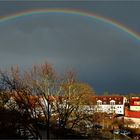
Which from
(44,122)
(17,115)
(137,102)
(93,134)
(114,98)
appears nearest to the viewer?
(17,115)

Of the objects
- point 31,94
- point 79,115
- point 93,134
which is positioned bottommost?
point 93,134

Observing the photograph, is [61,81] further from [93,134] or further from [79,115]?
[93,134]

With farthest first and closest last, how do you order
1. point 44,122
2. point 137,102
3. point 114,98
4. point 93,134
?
point 114,98, point 137,102, point 93,134, point 44,122

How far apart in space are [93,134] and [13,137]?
19.4 feet

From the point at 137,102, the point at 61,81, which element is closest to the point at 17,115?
the point at 61,81

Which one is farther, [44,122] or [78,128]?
[78,128]

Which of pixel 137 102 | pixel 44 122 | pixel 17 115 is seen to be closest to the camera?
pixel 17 115

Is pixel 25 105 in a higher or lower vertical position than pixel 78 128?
higher

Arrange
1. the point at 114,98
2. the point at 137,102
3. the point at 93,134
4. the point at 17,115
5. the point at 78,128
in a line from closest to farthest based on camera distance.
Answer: the point at 17,115 → the point at 78,128 → the point at 93,134 → the point at 137,102 → the point at 114,98

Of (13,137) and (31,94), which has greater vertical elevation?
(31,94)

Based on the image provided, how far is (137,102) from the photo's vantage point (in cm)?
9556

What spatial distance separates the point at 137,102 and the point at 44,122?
264 feet

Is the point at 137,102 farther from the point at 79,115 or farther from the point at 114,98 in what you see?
the point at 79,115

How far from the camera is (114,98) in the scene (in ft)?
334
